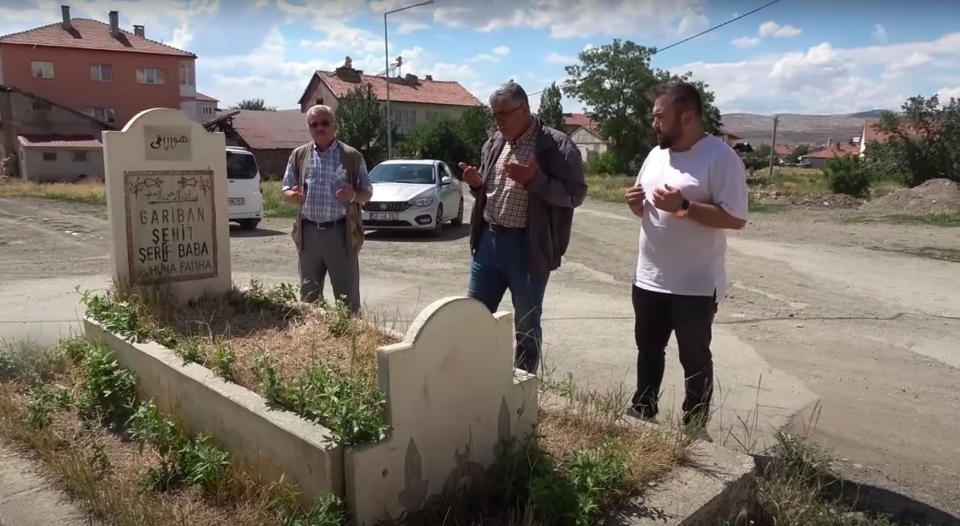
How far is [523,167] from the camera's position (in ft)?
11.5

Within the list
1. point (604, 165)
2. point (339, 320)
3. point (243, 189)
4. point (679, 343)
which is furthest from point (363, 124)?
point (679, 343)

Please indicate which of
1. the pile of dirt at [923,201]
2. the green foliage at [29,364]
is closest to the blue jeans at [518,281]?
the green foliage at [29,364]

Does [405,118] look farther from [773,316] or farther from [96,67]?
[773,316]

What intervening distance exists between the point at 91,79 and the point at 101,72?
813mm

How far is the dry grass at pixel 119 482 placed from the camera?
102 inches

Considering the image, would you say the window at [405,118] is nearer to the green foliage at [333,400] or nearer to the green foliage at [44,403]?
the green foliage at [44,403]

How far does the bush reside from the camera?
26031 millimetres

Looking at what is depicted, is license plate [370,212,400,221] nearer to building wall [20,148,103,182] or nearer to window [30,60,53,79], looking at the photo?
building wall [20,148,103,182]

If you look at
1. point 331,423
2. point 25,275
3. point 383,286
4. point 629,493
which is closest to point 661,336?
point 629,493

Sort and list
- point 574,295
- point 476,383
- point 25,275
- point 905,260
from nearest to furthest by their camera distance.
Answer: point 476,383 → point 574,295 → point 25,275 → point 905,260

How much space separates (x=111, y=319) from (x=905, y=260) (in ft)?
37.1

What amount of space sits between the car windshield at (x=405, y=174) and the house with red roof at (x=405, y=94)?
4561 centimetres

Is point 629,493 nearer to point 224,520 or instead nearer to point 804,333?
point 224,520

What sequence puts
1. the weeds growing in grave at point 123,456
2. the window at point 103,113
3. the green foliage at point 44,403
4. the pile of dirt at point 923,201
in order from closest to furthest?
the weeds growing in grave at point 123,456 < the green foliage at point 44,403 < the pile of dirt at point 923,201 < the window at point 103,113
